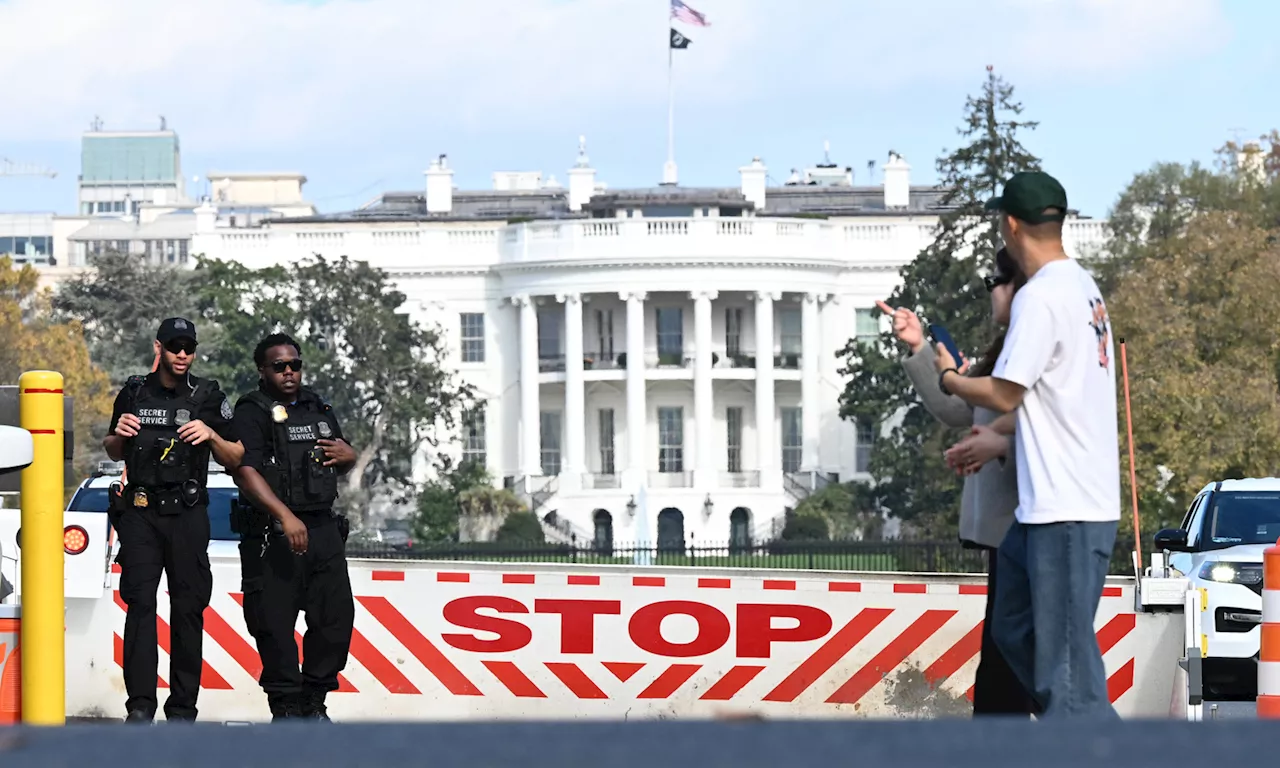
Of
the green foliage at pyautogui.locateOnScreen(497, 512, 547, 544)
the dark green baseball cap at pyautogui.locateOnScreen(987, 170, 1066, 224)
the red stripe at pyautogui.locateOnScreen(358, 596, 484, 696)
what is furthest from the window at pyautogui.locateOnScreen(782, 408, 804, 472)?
the dark green baseball cap at pyautogui.locateOnScreen(987, 170, 1066, 224)

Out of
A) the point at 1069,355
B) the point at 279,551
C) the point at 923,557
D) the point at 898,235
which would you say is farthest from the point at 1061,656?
the point at 898,235

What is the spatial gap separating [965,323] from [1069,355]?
5866 centimetres

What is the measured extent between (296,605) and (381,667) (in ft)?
9.88

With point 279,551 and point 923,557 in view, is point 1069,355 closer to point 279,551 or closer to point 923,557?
point 279,551

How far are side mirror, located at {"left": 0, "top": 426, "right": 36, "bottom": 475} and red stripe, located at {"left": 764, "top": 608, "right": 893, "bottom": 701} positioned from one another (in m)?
5.42

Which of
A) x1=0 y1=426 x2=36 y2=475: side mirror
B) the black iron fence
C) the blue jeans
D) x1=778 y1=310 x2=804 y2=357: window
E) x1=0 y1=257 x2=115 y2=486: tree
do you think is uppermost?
x1=778 y1=310 x2=804 y2=357: window

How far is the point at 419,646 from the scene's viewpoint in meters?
12.0

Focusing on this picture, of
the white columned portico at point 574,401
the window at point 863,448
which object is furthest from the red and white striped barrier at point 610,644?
the window at point 863,448

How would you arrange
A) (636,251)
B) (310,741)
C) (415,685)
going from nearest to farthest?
(310,741) < (415,685) < (636,251)

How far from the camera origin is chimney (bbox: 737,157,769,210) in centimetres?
9350

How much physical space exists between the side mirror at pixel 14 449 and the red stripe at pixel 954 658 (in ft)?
18.9

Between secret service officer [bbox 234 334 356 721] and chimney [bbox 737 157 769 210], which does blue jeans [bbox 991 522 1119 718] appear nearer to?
secret service officer [bbox 234 334 356 721]

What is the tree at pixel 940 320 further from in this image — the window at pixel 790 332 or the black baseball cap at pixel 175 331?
the black baseball cap at pixel 175 331

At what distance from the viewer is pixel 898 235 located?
298 feet
